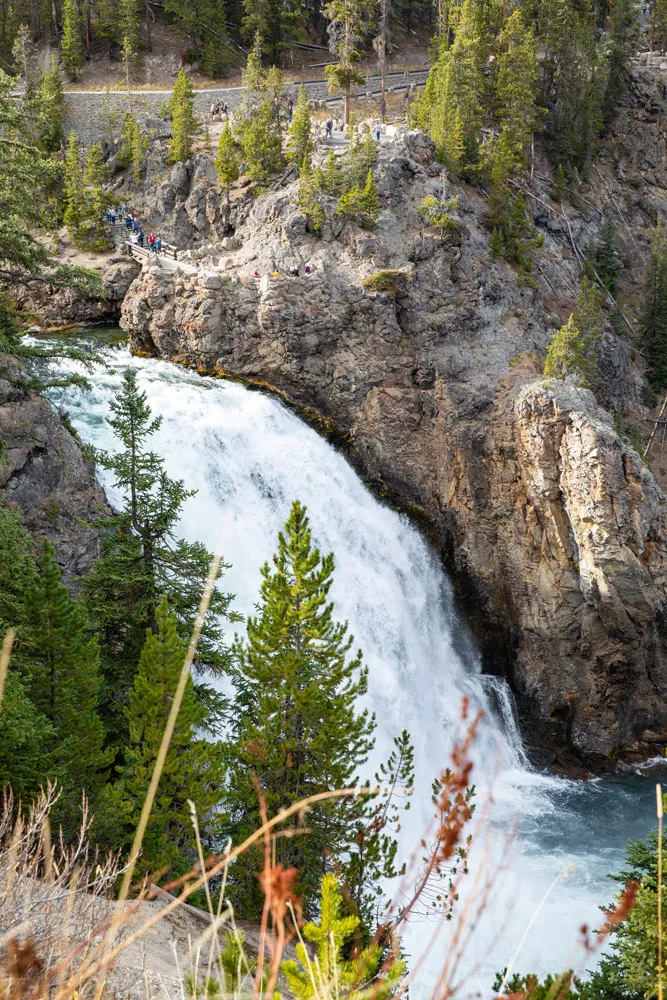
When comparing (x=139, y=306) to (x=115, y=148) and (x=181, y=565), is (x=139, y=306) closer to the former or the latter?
(x=115, y=148)

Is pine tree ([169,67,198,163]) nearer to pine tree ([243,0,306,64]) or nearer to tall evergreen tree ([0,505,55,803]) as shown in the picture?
pine tree ([243,0,306,64])

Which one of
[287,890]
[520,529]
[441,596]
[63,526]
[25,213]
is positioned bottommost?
[441,596]

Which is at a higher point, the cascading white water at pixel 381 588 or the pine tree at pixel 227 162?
the pine tree at pixel 227 162

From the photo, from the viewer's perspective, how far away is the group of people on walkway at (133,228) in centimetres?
3772

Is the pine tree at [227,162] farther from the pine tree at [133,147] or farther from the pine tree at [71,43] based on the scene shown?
the pine tree at [71,43]

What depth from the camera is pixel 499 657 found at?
32562mm

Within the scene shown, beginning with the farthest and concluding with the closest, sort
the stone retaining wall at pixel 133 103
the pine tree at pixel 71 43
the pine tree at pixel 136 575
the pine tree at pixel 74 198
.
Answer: the pine tree at pixel 71 43, the stone retaining wall at pixel 133 103, the pine tree at pixel 74 198, the pine tree at pixel 136 575

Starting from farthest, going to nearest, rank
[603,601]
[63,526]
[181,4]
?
1. [181,4]
2. [603,601]
3. [63,526]

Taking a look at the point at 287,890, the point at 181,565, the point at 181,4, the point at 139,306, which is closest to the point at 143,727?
the point at 181,565

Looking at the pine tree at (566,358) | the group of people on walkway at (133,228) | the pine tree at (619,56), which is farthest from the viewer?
the pine tree at (619,56)

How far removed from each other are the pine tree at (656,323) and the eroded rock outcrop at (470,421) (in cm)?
1161

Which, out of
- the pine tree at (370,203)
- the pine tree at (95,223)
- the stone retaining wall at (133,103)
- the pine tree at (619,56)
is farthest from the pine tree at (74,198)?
the pine tree at (619,56)

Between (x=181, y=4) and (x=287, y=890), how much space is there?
215ft

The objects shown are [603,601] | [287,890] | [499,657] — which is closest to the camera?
[287,890]
